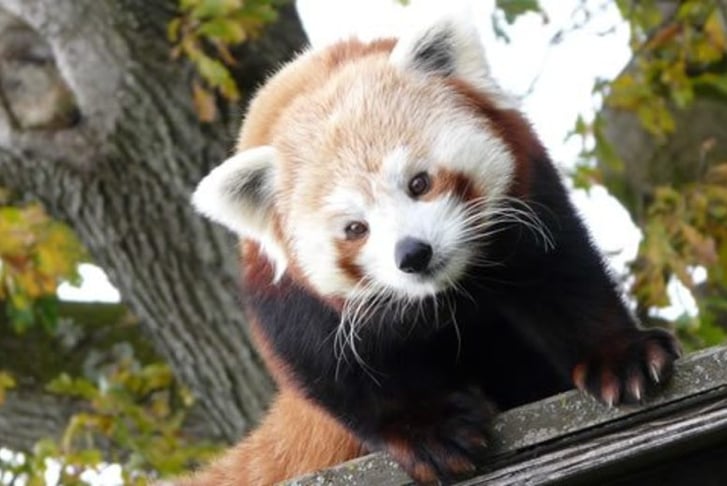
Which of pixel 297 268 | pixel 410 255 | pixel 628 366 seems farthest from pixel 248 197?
pixel 628 366

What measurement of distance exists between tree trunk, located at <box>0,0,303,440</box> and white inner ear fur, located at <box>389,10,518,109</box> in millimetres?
1767

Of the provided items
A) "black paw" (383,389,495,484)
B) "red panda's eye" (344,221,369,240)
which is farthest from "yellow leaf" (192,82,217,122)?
"black paw" (383,389,495,484)

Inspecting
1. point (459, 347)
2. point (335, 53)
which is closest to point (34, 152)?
point (335, 53)

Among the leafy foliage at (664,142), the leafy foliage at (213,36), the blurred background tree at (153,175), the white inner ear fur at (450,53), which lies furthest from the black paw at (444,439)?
the leafy foliage at (664,142)

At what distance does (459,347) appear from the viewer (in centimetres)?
314

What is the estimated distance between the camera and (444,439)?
108 inches

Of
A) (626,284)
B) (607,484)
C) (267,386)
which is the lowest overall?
(626,284)

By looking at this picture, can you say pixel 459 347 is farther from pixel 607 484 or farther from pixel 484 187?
pixel 607 484

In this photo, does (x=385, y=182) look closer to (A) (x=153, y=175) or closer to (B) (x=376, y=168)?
(B) (x=376, y=168)

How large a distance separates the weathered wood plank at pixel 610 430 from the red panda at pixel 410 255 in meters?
0.19

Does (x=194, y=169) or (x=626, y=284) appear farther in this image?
(x=626, y=284)

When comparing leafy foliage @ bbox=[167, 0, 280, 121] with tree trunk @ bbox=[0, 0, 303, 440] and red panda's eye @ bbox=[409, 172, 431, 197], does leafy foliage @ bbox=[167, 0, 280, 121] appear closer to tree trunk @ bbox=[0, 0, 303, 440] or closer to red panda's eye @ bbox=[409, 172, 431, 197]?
tree trunk @ bbox=[0, 0, 303, 440]

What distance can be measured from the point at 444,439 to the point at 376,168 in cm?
54

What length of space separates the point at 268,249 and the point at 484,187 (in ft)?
1.58
